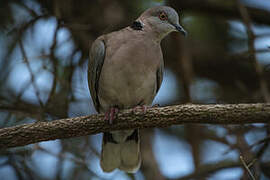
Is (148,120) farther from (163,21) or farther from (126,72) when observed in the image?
(163,21)

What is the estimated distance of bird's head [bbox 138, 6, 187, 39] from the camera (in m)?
4.78

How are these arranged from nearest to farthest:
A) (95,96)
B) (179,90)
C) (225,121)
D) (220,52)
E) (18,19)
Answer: (225,121) < (95,96) < (18,19) < (220,52) < (179,90)

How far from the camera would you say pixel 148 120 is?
12.3 feet

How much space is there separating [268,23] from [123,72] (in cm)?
301

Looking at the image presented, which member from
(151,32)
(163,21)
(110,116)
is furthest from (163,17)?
(110,116)

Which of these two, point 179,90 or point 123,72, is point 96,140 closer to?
point 179,90

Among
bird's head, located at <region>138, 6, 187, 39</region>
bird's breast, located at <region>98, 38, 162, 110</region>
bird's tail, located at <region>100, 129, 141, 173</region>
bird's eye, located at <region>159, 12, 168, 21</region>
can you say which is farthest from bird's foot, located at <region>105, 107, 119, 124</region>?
bird's eye, located at <region>159, 12, 168, 21</region>

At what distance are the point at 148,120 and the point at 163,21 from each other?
5.02 feet

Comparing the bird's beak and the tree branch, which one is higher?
the bird's beak

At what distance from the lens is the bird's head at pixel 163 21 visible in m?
4.78

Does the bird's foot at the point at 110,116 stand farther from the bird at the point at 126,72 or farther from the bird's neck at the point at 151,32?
the bird's neck at the point at 151,32

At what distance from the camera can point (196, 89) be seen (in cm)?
659

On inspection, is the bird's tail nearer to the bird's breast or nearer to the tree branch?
the bird's breast

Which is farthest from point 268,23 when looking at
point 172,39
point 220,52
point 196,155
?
point 196,155
